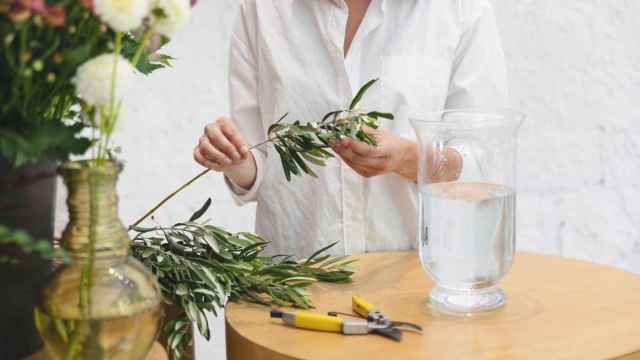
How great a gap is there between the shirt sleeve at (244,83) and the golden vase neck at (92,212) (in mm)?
766

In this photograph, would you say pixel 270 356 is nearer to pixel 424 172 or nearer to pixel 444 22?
pixel 424 172

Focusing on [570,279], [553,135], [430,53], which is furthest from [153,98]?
[570,279]

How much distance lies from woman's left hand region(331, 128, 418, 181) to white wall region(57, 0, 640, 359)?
0.92 m

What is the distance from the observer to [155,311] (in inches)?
30.4

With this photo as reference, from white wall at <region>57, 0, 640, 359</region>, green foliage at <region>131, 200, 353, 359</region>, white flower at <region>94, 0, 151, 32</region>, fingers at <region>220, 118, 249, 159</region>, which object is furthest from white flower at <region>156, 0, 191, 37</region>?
white wall at <region>57, 0, 640, 359</region>

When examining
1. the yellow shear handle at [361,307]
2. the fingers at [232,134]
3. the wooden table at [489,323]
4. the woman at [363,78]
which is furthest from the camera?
the woman at [363,78]

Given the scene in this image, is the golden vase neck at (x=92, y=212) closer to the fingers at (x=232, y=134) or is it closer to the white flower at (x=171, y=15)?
the white flower at (x=171, y=15)

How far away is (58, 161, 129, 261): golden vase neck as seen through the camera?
2.40 ft

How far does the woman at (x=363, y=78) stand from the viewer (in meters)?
1.46

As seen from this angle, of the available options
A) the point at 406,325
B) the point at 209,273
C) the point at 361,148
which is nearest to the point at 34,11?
the point at 209,273

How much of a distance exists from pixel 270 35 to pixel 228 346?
2.05 feet

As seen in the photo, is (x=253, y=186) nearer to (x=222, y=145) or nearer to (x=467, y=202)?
(x=222, y=145)

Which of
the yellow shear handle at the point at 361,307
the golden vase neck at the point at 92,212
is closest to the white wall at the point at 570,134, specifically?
the yellow shear handle at the point at 361,307

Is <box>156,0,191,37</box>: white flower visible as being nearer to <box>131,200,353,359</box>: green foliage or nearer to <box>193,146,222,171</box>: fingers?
<box>131,200,353,359</box>: green foliage
